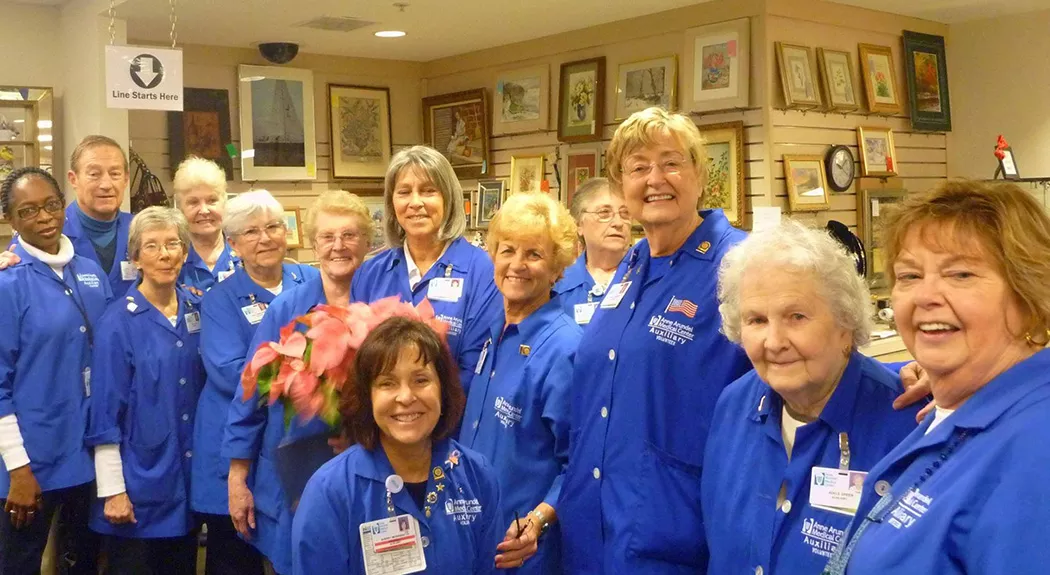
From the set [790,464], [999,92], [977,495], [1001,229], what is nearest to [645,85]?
[999,92]

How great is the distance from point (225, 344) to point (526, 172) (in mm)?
4367

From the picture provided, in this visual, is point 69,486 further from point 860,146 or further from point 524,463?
point 860,146

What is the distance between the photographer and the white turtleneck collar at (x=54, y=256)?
369 centimetres

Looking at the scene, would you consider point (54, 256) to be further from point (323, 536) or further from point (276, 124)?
point (276, 124)

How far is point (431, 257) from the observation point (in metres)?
2.99

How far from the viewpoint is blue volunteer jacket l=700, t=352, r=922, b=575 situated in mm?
1747

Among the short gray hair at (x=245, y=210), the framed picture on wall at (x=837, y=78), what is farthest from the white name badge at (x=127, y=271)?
the framed picture on wall at (x=837, y=78)

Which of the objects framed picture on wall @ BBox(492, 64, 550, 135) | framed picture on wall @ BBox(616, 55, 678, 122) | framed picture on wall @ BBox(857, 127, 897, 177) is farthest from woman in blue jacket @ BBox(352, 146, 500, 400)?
framed picture on wall @ BBox(492, 64, 550, 135)

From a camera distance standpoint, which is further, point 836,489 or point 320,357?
point 320,357

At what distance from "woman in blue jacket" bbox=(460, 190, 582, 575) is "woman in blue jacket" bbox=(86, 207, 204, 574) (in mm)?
1495

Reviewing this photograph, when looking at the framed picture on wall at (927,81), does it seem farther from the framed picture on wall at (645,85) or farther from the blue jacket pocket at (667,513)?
the blue jacket pocket at (667,513)

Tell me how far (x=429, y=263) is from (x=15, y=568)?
2.10m

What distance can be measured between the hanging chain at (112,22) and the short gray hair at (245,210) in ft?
9.20

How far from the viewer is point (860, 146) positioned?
6488 millimetres
